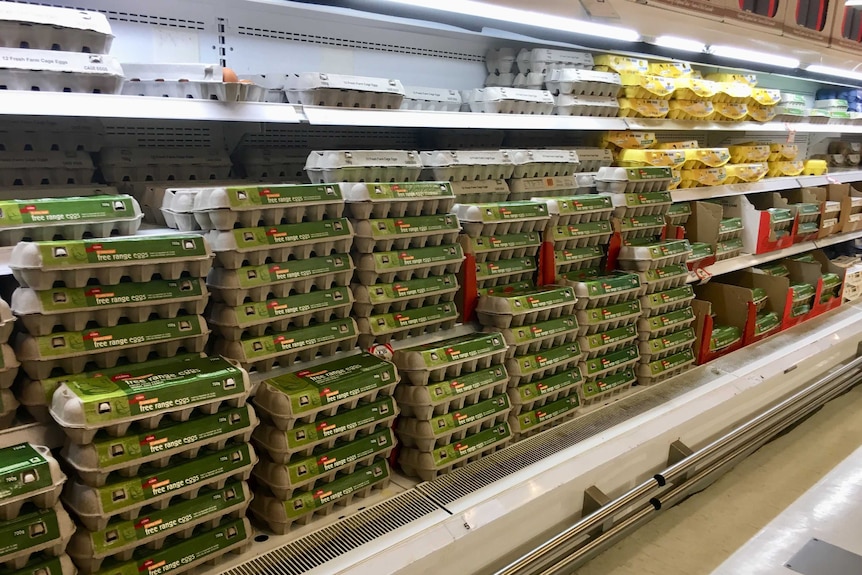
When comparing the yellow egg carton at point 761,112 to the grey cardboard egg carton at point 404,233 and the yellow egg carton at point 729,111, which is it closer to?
the yellow egg carton at point 729,111

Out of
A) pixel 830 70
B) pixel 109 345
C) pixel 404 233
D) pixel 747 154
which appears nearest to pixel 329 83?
pixel 404 233

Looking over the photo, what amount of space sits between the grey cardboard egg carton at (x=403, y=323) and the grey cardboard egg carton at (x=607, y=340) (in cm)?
68

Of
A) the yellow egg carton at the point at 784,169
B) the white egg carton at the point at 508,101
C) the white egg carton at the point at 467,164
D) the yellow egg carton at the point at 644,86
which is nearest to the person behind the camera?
the white egg carton at the point at 467,164

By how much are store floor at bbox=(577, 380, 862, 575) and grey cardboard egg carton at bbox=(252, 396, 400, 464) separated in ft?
3.11

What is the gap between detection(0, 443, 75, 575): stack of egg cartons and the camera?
1.37m

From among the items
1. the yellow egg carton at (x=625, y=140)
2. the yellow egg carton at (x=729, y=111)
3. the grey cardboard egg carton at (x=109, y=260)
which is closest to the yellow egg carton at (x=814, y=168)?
the yellow egg carton at (x=729, y=111)

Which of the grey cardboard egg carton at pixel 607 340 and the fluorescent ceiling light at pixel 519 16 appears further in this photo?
the grey cardboard egg carton at pixel 607 340

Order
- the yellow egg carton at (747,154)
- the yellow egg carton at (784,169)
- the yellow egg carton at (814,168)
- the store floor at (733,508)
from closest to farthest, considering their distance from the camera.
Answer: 1. the store floor at (733,508)
2. the yellow egg carton at (747,154)
3. the yellow egg carton at (784,169)
4. the yellow egg carton at (814,168)

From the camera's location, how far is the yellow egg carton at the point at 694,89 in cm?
357

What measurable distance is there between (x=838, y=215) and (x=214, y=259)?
15.9 ft

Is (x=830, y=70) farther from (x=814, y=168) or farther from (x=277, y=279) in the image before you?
(x=277, y=279)

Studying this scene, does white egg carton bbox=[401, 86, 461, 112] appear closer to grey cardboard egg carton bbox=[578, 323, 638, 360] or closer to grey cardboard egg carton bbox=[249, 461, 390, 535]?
grey cardboard egg carton bbox=[578, 323, 638, 360]

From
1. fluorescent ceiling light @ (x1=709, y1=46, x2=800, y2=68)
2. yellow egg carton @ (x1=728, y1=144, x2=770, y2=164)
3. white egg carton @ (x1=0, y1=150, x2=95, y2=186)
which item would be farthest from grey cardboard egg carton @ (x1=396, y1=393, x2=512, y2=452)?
yellow egg carton @ (x1=728, y1=144, x2=770, y2=164)

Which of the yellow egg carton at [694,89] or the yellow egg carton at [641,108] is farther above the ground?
the yellow egg carton at [694,89]
